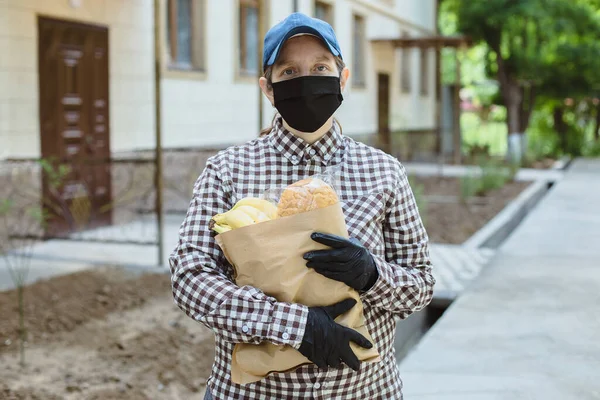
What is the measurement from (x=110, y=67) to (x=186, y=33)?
7.29ft

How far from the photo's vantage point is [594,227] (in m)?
11.0

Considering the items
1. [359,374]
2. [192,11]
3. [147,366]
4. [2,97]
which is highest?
[192,11]

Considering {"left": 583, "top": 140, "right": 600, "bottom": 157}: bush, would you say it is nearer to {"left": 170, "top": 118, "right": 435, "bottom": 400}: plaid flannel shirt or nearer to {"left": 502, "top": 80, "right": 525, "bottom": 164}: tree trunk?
{"left": 502, "top": 80, "right": 525, "bottom": 164}: tree trunk

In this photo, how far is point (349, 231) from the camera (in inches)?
77.2

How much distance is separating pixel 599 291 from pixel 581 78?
64.1ft

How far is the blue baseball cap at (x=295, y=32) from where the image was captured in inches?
74.1

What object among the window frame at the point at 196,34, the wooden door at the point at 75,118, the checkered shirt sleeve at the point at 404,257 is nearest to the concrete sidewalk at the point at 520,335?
the checkered shirt sleeve at the point at 404,257

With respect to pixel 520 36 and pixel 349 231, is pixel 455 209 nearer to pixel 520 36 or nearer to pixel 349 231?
pixel 349 231

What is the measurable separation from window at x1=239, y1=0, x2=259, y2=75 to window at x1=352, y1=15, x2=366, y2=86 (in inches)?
254

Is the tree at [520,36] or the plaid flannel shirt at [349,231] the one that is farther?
the tree at [520,36]

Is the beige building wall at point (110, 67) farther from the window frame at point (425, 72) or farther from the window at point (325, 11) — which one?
the window frame at point (425, 72)

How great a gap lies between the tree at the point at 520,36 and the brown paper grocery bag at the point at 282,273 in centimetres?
2097

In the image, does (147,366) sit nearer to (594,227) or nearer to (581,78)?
(594,227)

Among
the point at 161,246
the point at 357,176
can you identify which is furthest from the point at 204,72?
the point at 357,176
